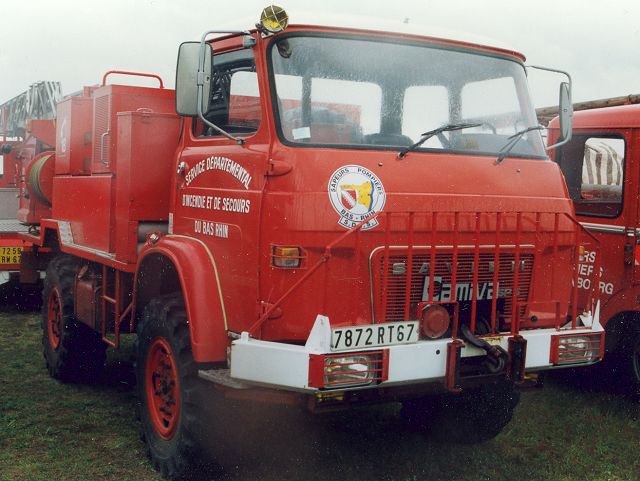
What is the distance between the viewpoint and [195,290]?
4.55 meters

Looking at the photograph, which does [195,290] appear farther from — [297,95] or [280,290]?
[297,95]

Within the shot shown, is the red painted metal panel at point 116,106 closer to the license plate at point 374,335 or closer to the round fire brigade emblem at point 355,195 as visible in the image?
the round fire brigade emblem at point 355,195

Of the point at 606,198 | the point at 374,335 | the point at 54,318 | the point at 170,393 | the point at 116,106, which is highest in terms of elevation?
the point at 116,106

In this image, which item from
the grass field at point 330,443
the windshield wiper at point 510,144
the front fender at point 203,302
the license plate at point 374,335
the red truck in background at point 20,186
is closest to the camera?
the license plate at point 374,335

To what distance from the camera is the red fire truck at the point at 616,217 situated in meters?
6.59

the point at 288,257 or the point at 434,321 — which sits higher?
the point at 288,257

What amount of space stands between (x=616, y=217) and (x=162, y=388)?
3893mm

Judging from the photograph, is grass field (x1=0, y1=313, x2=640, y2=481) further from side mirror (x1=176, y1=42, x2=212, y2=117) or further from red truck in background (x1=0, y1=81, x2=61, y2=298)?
red truck in background (x1=0, y1=81, x2=61, y2=298)

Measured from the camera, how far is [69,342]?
707 cm

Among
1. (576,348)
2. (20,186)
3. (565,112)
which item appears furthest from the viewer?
(20,186)

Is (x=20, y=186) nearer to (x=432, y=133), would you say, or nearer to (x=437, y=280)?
(x=432, y=133)

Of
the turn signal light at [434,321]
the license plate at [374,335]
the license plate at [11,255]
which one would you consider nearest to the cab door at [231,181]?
the license plate at [374,335]

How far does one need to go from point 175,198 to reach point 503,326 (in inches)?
87.7

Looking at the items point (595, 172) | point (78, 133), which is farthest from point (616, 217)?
point (78, 133)
